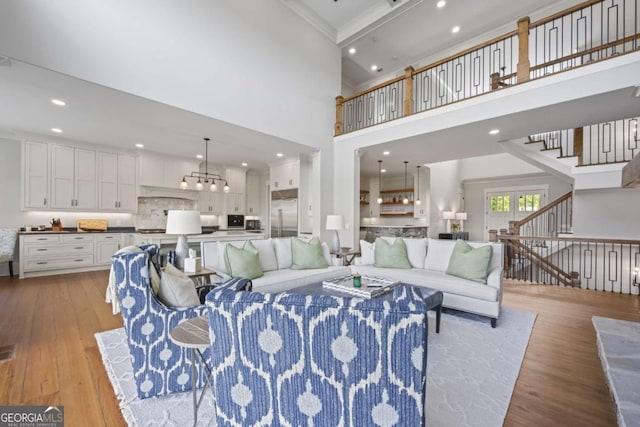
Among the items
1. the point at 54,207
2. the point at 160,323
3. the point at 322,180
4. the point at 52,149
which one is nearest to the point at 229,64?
the point at 322,180

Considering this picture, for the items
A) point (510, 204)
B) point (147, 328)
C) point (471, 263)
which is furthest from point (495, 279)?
point (510, 204)

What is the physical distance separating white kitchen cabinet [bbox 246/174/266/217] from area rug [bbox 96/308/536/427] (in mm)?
6071

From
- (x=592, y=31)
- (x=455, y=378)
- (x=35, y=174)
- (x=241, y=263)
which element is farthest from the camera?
(x=592, y=31)

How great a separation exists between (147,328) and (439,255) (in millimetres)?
3550

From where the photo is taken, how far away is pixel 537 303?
384 centimetres

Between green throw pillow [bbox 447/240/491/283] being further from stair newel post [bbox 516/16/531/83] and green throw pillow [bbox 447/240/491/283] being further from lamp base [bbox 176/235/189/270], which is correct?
lamp base [bbox 176/235/189/270]

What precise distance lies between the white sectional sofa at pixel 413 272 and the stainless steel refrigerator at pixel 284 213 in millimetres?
2533

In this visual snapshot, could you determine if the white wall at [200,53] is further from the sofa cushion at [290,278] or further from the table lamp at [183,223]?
the sofa cushion at [290,278]

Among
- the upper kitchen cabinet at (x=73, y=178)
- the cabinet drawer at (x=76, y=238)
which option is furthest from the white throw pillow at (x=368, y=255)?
the upper kitchen cabinet at (x=73, y=178)

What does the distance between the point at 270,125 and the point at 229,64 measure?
1.11 m

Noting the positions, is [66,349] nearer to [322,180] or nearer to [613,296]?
[322,180]

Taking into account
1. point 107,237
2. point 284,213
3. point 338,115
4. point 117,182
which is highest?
point 338,115

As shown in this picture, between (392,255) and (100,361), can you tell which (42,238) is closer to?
(100,361)

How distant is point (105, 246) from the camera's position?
598 cm
